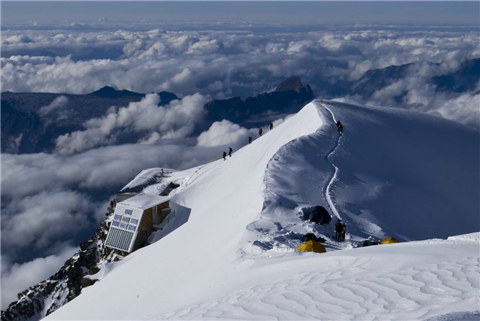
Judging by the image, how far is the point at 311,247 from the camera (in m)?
21.2

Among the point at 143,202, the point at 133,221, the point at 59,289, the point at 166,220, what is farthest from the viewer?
the point at 59,289

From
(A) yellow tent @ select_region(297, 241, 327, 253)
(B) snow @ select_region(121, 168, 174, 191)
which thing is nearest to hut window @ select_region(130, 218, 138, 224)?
(B) snow @ select_region(121, 168, 174, 191)

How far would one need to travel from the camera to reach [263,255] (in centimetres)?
2106

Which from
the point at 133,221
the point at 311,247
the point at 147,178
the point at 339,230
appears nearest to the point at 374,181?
the point at 339,230

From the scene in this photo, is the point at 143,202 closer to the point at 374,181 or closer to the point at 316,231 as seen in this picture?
the point at 374,181

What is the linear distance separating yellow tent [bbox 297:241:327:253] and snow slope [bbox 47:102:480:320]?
1.94 feet

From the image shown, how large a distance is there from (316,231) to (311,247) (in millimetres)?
3910

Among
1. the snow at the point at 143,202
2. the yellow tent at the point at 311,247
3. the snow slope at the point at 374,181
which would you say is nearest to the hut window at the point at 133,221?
the snow at the point at 143,202

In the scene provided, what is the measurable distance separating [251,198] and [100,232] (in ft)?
81.1

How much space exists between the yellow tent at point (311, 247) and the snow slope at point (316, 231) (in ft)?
1.94

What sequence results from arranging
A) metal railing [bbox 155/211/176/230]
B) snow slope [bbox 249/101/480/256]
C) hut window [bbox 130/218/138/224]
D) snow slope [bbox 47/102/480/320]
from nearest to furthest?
A: snow slope [bbox 47/102/480/320] → snow slope [bbox 249/101/480/256] → hut window [bbox 130/218/138/224] → metal railing [bbox 155/211/176/230]

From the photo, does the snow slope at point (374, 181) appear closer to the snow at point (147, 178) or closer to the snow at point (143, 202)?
the snow at point (143, 202)

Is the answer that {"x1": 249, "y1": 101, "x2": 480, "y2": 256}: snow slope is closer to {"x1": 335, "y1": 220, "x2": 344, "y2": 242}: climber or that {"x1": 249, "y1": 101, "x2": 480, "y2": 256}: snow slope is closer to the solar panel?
{"x1": 335, "y1": 220, "x2": 344, "y2": 242}: climber

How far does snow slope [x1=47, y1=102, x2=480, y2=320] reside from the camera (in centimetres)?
1286
